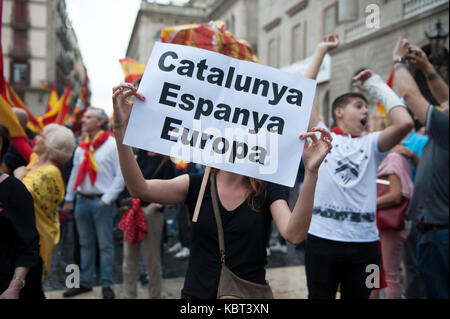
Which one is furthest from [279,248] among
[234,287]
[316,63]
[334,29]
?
[334,29]

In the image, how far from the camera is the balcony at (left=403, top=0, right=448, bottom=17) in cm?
1062

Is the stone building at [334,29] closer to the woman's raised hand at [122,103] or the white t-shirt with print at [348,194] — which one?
the white t-shirt with print at [348,194]

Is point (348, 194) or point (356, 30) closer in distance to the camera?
point (348, 194)

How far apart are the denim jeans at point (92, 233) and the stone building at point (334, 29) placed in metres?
3.30

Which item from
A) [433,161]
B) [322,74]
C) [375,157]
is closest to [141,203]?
[375,157]

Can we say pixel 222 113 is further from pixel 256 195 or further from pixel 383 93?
pixel 383 93

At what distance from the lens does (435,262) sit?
2.88 metres

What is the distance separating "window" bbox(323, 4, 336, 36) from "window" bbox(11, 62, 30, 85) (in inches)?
1020

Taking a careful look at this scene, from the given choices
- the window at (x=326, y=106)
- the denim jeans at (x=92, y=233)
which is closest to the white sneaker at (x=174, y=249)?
the denim jeans at (x=92, y=233)

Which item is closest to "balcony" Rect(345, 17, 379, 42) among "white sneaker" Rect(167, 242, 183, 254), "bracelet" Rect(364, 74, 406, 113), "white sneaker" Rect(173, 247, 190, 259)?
"white sneaker" Rect(167, 242, 183, 254)

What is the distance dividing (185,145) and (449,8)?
10827 millimetres

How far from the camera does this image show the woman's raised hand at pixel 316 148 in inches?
67.0

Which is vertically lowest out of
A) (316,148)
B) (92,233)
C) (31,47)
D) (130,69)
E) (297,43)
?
(92,233)

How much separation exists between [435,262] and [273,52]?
2176cm
